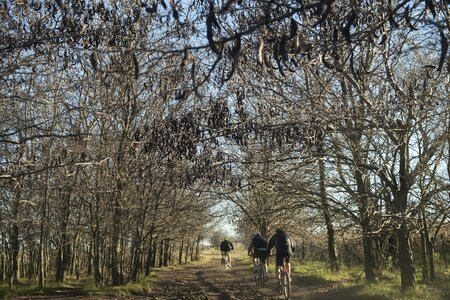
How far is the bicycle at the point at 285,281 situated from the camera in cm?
1371

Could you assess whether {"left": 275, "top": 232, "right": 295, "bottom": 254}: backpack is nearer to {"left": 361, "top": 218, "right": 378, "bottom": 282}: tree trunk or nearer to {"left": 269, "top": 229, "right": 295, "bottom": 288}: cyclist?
{"left": 269, "top": 229, "right": 295, "bottom": 288}: cyclist

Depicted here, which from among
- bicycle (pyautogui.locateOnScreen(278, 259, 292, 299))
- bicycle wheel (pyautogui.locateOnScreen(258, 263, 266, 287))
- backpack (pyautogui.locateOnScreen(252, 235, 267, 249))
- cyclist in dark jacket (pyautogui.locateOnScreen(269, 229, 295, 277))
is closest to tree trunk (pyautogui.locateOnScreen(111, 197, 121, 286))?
backpack (pyautogui.locateOnScreen(252, 235, 267, 249))

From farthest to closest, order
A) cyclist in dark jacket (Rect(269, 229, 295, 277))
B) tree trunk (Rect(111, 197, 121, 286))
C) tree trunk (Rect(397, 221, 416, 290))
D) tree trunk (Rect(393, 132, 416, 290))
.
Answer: tree trunk (Rect(111, 197, 121, 286)) → cyclist in dark jacket (Rect(269, 229, 295, 277)) → tree trunk (Rect(397, 221, 416, 290)) → tree trunk (Rect(393, 132, 416, 290))

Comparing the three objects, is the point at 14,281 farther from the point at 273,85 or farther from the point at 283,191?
the point at 273,85

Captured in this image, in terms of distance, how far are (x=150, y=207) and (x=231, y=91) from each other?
1288 centimetres

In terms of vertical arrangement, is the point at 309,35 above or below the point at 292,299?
above

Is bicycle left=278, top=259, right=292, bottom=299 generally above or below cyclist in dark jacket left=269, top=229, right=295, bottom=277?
below

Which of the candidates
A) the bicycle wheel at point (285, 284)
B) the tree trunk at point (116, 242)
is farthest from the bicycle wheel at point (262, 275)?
the tree trunk at point (116, 242)

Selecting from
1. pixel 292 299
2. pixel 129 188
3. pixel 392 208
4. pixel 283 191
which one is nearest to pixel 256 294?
pixel 292 299

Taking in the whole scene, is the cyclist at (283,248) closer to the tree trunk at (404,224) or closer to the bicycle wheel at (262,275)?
the tree trunk at (404,224)

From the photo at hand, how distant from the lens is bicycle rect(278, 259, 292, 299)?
1371 cm

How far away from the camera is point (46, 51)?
30.4 feet

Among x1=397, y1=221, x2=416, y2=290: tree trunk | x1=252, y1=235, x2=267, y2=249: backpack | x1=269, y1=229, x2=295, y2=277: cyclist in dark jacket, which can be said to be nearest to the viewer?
x1=397, y1=221, x2=416, y2=290: tree trunk

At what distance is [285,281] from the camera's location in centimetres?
1389
